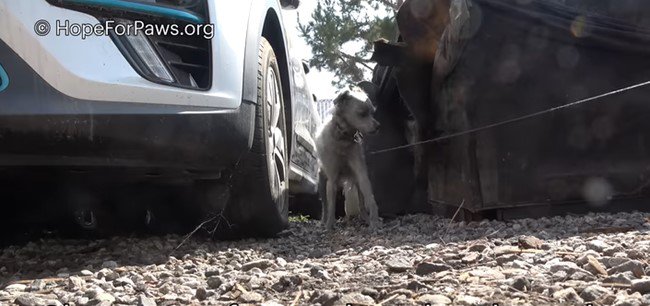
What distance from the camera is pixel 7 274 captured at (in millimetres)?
2811

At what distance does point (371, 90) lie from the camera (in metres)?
5.98

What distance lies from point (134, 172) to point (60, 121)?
48 centimetres

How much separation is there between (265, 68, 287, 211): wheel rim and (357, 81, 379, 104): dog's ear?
1890 millimetres

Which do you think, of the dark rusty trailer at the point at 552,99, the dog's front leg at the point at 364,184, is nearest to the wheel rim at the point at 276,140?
the dark rusty trailer at the point at 552,99

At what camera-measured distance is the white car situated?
2500 millimetres

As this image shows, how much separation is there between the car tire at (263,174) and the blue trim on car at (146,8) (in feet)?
1.79

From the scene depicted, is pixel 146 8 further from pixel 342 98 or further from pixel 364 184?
pixel 342 98

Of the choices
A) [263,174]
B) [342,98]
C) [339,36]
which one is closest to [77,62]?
[263,174]

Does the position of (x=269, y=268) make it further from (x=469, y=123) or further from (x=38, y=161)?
(x=469, y=123)

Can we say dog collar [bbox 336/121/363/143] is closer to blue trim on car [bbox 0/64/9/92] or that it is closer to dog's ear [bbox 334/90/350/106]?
dog's ear [bbox 334/90/350/106]

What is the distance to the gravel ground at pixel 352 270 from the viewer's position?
6.59 ft

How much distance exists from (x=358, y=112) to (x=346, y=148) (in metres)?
0.30

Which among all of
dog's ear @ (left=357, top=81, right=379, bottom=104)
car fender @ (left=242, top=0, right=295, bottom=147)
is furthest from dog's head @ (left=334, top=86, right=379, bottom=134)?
car fender @ (left=242, top=0, right=295, bottom=147)

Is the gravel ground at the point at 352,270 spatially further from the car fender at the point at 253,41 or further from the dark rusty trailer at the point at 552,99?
the car fender at the point at 253,41
